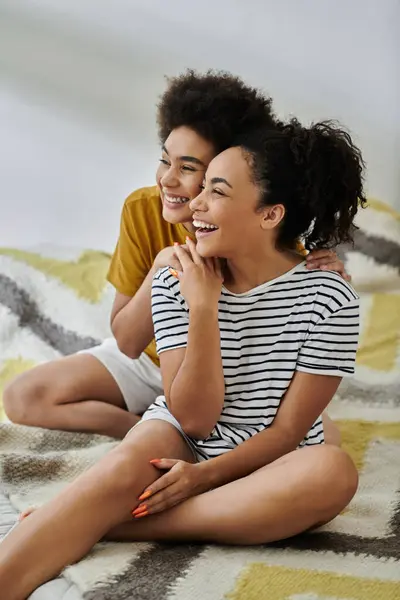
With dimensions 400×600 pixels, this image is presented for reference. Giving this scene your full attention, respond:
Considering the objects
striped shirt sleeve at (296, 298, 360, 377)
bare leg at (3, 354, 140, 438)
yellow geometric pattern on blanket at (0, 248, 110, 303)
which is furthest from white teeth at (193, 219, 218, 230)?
yellow geometric pattern on blanket at (0, 248, 110, 303)

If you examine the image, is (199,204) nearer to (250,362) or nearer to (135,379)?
(250,362)

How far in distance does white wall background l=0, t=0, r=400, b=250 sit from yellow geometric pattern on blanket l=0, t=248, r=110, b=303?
0.57 ft

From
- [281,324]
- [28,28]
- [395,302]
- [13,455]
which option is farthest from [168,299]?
[28,28]

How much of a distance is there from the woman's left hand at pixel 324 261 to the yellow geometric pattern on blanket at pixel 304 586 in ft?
1.43

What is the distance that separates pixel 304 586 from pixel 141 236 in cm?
77

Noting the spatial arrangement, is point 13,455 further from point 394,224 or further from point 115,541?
point 394,224

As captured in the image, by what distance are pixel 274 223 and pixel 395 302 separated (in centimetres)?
100

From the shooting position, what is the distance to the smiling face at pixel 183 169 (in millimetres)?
1430

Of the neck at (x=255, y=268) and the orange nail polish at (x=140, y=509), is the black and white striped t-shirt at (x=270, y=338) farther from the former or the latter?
the orange nail polish at (x=140, y=509)

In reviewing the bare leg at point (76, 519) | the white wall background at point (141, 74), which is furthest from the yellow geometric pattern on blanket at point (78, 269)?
the bare leg at point (76, 519)

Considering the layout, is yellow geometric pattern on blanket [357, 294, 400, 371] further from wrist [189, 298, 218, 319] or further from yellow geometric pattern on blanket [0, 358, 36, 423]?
wrist [189, 298, 218, 319]

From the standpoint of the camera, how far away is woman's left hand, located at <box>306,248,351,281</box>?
137cm

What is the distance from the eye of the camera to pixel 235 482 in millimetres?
1266

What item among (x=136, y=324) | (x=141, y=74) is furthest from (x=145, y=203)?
(x=141, y=74)
